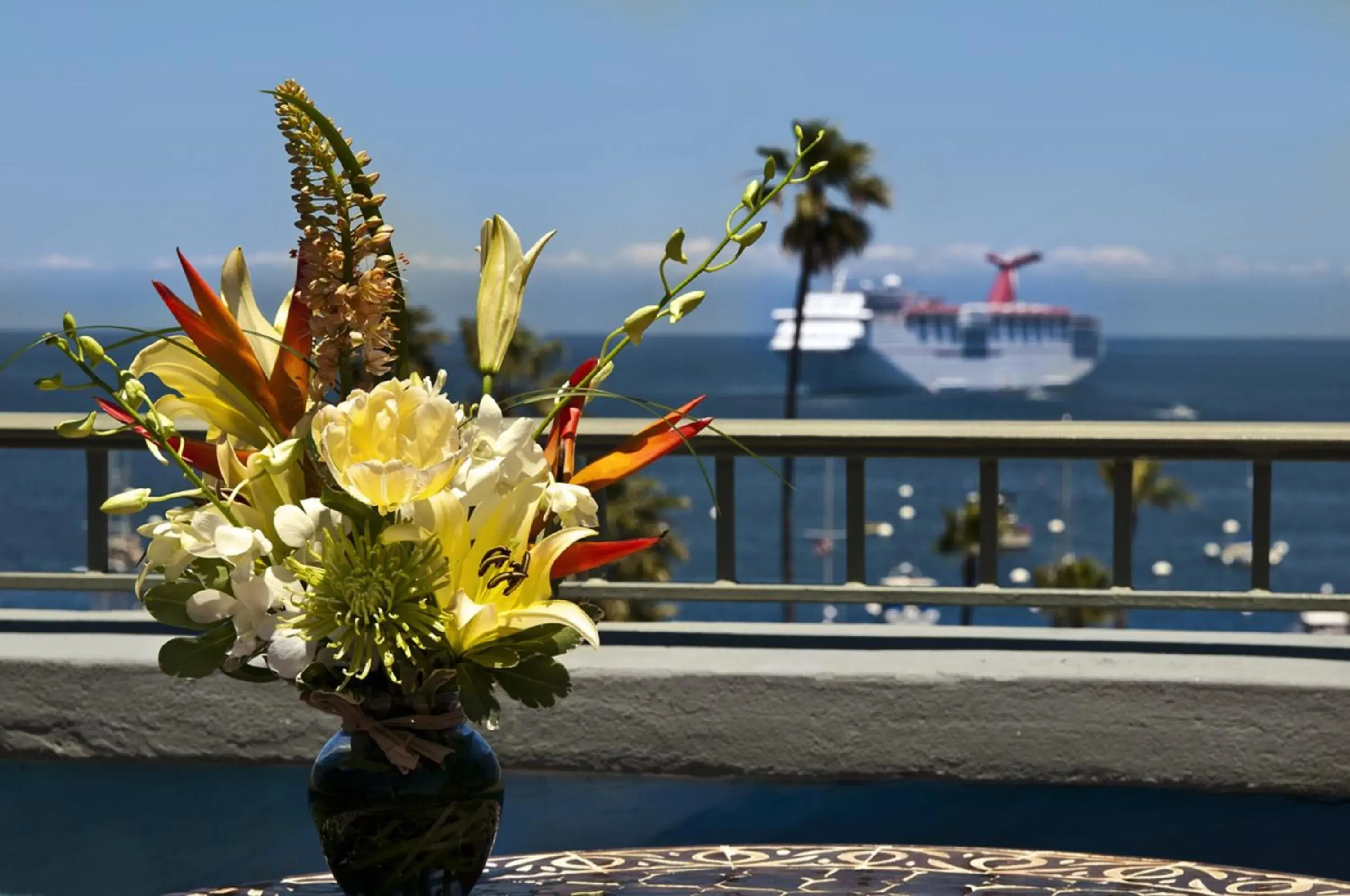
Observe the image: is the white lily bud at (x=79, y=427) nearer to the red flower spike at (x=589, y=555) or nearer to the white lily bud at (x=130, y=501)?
the white lily bud at (x=130, y=501)

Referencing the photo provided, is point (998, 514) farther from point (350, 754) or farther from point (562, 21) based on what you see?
point (562, 21)

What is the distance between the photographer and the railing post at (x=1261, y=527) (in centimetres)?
399

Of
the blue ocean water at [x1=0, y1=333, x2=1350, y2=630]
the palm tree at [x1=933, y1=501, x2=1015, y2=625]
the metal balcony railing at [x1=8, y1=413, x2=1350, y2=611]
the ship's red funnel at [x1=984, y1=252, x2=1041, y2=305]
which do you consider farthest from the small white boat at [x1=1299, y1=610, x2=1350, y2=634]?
the ship's red funnel at [x1=984, y1=252, x2=1041, y2=305]

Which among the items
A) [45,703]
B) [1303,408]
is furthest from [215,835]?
[1303,408]

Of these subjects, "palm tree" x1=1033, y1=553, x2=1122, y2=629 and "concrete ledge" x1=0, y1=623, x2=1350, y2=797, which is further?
"palm tree" x1=1033, y1=553, x2=1122, y2=629

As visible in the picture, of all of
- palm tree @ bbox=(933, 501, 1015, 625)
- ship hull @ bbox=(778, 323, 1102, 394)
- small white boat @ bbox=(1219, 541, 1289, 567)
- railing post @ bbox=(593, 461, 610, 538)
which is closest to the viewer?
railing post @ bbox=(593, 461, 610, 538)

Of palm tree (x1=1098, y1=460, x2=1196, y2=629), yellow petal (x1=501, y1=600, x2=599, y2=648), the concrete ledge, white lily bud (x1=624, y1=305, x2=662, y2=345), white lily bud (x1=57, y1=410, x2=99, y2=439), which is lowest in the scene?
palm tree (x1=1098, y1=460, x2=1196, y2=629)

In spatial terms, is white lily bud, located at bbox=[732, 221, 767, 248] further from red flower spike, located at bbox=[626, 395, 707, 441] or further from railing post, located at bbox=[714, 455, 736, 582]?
railing post, located at bbox=[714, 455, 736, 582]

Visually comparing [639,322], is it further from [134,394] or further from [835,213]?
[835,213]

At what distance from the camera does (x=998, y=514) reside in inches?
165

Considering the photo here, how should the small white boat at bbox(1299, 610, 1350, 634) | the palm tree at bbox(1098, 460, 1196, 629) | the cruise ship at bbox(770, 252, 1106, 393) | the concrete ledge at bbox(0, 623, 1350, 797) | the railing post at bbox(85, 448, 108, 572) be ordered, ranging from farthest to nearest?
the cruise ship at bbox(770, 252, 1106, 393), the small white boat at bbox(1299, 610, 1350, 634), the palm tree at bbox(1098, 460, 1196, 629), the railing post at bbox(85, 448, 108, 572), the concrete ledge at bbox(0, 623, 1350, 797)

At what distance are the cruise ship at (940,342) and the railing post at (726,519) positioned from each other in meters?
119

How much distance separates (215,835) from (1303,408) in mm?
129829

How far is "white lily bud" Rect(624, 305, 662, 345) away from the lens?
5.54ft
